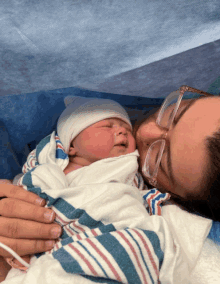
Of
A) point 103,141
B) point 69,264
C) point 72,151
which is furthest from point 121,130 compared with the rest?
point 69,264

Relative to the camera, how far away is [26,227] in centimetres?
54

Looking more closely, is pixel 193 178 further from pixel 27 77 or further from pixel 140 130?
pixel 27 77

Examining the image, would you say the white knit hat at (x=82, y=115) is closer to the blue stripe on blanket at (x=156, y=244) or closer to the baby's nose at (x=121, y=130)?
the baby's nose at (x=121, y=130)

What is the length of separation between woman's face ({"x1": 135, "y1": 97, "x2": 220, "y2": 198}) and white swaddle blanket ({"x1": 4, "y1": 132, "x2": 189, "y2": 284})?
0.11 metres

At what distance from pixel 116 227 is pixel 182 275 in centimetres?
22

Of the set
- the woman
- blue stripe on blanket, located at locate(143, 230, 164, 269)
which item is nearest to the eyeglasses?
the woman

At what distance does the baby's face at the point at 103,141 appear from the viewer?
27.5 inches

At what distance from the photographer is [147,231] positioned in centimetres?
54

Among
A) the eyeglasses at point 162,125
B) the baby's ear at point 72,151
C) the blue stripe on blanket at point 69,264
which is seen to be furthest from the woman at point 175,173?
the baby's ear at point 72,151

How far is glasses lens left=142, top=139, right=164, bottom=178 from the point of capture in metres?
0.70

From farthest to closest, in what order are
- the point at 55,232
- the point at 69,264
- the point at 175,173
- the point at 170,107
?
the point at 170,107 → the point at 175,173 → the point at 55,232 → the point at 69,264

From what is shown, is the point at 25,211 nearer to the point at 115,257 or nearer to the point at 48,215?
the point at 48,215

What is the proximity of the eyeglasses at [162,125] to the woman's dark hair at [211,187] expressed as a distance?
15 cm

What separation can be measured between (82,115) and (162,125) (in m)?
0.29
